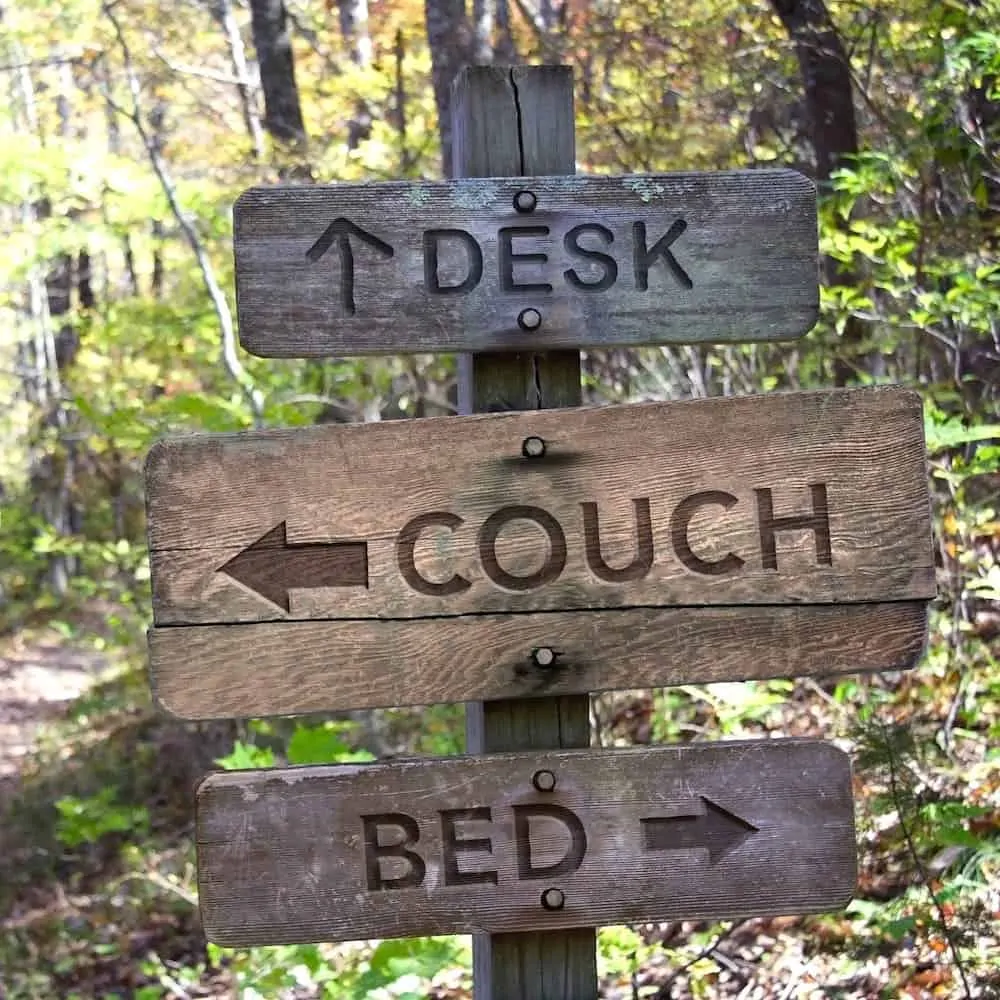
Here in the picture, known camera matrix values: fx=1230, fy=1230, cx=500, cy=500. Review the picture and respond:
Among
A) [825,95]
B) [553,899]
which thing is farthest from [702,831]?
[825,95]

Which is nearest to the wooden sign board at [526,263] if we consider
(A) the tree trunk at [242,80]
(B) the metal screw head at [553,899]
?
(B) the metal screw head at [553,899]

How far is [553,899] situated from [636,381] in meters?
4.39

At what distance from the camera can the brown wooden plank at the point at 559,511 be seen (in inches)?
69.4

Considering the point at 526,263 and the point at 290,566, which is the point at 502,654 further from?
the point at 526,263

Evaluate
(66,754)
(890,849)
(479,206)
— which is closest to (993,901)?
(890,849)

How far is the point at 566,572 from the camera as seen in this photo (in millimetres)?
1788

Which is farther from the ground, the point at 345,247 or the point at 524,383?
the point at 345,247

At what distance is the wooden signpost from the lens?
5.78 ft

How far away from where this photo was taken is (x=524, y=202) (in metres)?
1.88

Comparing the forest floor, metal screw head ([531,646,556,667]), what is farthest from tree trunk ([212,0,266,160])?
metal screw head ([531,646,556,667])

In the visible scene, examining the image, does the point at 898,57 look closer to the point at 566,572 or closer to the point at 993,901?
the point at 993,901

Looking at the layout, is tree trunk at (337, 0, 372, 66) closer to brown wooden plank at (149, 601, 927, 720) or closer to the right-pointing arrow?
brown wooden plank at (149, 601, 927, 720)

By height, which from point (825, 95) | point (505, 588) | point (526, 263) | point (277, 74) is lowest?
point (505, 588)

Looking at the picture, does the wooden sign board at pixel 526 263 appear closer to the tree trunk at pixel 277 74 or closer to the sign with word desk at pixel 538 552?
the sign with word desk at pixel 538 552
